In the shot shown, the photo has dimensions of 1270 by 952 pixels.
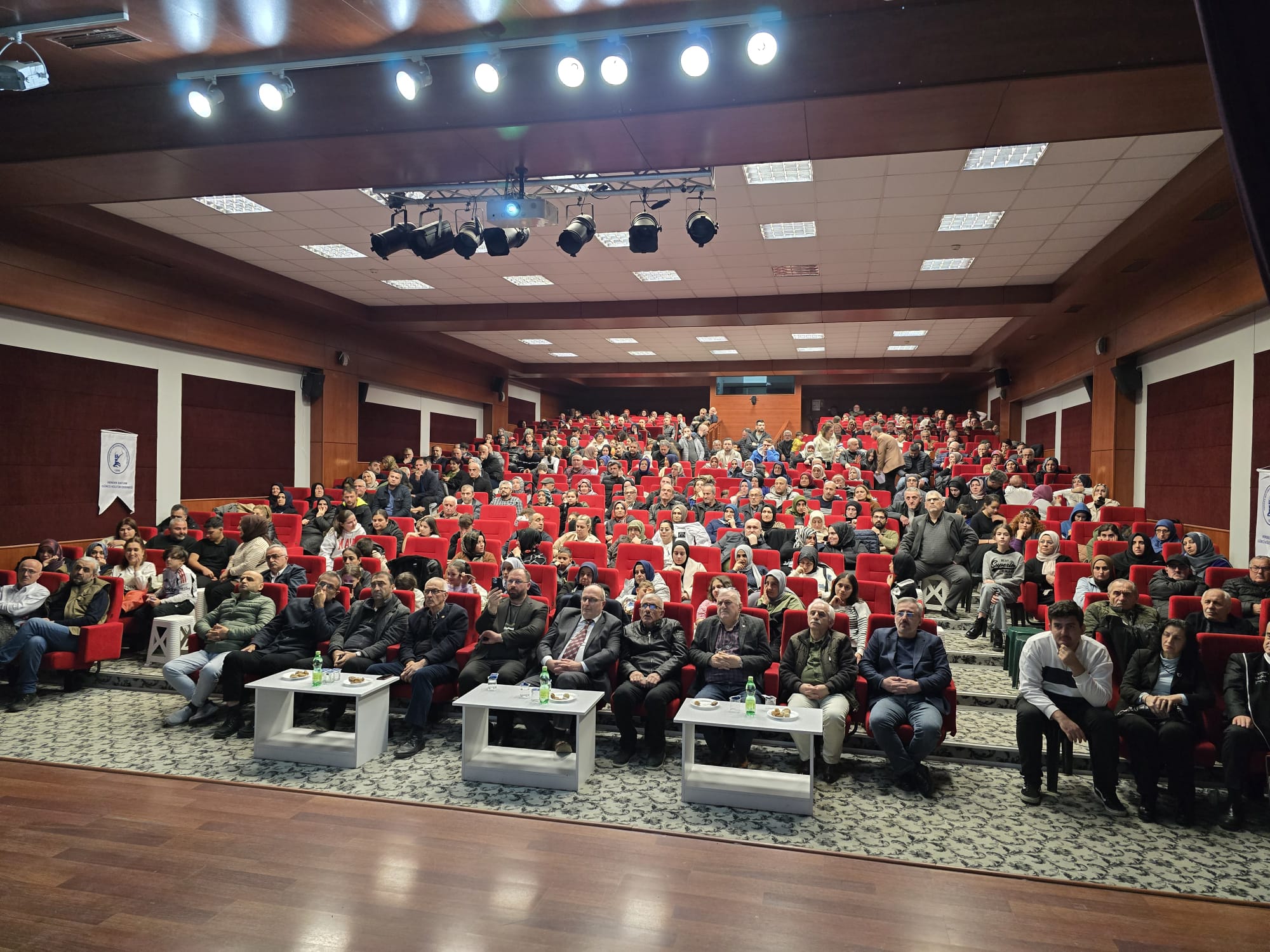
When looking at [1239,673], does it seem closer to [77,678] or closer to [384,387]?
[77,678]

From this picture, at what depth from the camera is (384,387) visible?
38.2 feet

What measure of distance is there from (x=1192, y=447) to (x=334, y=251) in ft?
28.1

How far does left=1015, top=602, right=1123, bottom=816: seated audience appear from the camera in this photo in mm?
3336

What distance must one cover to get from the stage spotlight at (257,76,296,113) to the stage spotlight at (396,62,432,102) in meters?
0.65

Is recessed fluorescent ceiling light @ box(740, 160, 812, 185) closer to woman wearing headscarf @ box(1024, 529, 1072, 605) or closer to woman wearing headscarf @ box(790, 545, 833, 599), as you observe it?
woman wearing headscarf @ box(790, 545, 833, 599)

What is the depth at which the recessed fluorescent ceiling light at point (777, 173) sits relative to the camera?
16.8 ft

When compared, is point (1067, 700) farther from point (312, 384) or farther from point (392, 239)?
point (312, 384)

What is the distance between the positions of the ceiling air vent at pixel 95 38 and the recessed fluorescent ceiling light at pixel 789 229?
453 centimetres

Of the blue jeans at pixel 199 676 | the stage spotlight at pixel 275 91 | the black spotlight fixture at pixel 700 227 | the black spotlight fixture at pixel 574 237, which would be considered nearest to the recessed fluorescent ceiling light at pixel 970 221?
the black spotlight fixture at pixel 700 227

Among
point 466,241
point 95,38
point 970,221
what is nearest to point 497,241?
point 466,241

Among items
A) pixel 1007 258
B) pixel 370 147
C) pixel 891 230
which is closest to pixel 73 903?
pixel 370 147

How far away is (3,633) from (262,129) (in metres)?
3.53

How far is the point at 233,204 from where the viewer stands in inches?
239

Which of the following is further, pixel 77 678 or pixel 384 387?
pixel 384 387
